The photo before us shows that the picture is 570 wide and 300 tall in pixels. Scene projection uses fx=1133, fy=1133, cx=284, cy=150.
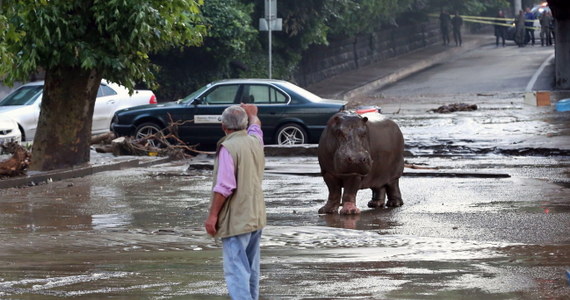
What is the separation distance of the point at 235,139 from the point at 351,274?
6.43 feet

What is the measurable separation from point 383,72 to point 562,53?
37.9ft

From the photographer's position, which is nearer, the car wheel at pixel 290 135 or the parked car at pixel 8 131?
the parked car at pixel 8 131

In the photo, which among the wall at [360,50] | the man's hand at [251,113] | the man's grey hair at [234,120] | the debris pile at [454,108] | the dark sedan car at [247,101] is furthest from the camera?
the wall at [360,50]

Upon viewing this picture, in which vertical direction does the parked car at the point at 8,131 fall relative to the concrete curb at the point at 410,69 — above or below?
below

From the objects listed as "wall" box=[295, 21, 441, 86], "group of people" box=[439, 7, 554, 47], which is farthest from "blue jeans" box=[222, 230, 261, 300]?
"group of people" box=[439, 7, 554, 47]

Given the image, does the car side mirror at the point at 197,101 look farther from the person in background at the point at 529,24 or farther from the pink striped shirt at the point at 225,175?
the person in background at the point at 529,24

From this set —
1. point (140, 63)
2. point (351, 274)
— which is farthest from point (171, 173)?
point (351, 274)

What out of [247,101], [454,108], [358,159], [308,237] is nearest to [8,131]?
[247,101]

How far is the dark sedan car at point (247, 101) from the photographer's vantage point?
21750 millimetres

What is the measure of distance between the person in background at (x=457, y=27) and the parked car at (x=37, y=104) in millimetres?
32444

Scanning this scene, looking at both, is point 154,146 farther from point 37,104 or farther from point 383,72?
point 383,72

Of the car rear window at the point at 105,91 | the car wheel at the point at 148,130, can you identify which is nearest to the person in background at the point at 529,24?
the car rear window at the point at 105,91

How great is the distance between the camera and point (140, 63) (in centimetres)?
1847

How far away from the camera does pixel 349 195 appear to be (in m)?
12.8
